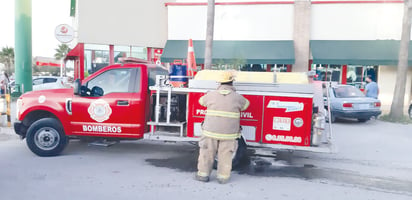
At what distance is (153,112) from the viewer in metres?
6.59

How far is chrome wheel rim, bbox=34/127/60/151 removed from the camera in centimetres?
662

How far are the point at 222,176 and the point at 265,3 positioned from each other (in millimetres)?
14341

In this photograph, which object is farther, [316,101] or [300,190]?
[316,101]

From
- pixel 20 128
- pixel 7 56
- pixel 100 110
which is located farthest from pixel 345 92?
pixel 7 56

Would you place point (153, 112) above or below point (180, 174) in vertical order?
above

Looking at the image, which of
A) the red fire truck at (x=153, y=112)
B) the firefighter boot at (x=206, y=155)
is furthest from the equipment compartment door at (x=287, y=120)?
the firefighter boot at (x=206, y=155)

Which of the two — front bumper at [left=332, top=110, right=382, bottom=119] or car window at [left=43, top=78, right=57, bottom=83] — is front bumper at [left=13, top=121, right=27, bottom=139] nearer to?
front bumper at [left=332, top=110, right=382, bottom=119]

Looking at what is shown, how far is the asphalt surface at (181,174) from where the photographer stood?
16.2ft

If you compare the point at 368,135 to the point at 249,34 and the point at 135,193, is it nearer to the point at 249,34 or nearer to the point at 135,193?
the point at 135,193

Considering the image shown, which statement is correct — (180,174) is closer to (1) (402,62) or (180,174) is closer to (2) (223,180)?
(2) (223,180)

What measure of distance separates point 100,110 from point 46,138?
1.22 m

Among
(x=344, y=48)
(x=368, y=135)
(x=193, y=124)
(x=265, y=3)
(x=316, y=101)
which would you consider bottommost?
(x=368, y=135)

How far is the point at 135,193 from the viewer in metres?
4.86

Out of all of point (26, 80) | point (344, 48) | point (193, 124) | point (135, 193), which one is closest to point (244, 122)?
point (193, 124)
